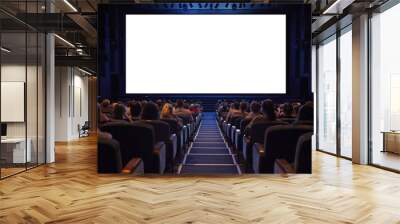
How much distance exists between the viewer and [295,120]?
4.48 m

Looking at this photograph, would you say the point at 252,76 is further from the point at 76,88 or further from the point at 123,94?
the point at 76,88

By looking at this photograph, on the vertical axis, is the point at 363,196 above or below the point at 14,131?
below

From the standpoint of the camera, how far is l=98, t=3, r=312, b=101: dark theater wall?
4.33 meters

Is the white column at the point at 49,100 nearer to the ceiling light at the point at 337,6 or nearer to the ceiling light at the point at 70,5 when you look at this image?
the ceiling light at the point at 70,5

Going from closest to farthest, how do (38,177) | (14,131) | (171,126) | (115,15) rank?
(115,15), (171,126), (38,177), (14,131)

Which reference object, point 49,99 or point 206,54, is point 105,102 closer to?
point 206,54

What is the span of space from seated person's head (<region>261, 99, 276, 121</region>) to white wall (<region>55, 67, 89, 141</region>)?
12022 mm

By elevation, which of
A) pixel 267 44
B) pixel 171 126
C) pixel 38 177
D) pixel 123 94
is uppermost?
pixel 267 44

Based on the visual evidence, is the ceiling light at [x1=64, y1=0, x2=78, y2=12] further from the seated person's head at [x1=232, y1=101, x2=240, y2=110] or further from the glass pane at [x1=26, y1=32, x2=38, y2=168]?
the seated person's head at [x1=232, y1=101, x2=240, y2=110]

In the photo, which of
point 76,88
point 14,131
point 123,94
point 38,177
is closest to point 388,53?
point 123,94

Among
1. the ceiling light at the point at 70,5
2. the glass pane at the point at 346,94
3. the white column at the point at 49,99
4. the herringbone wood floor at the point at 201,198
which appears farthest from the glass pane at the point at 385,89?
the white column at the point at 49,99

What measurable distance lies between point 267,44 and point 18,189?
3.84m

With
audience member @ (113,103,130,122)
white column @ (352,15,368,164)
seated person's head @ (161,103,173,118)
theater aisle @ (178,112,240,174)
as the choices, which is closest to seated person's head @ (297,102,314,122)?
theater aisle @ (178,112,240,174)

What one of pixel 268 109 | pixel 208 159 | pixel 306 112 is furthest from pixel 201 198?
pixel 306 112
